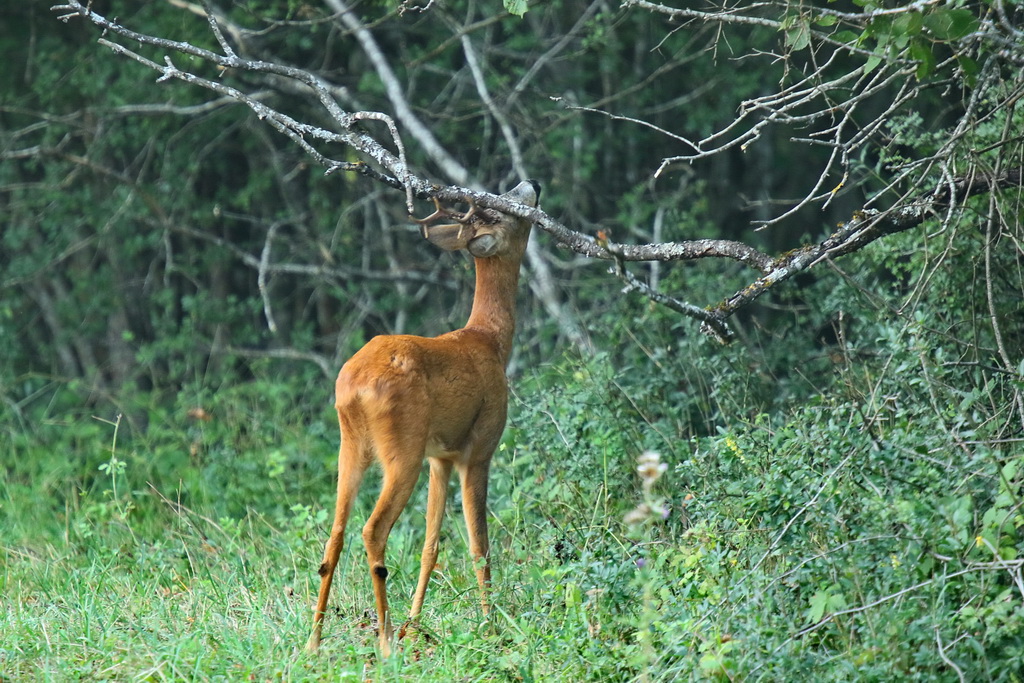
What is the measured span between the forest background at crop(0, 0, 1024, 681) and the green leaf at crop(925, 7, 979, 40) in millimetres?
13

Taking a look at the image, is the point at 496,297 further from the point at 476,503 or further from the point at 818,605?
the point at 818,605

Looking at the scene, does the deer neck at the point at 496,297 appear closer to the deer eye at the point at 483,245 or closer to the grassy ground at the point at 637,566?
the deer eye at the point at 483,245

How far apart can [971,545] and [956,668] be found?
0.55m

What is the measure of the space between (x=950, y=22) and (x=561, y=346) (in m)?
4.14

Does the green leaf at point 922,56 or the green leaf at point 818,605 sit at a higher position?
the green leaf at point 922,56

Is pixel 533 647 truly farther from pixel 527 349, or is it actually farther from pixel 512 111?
pixel 512 111

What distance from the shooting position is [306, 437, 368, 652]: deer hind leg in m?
4.21

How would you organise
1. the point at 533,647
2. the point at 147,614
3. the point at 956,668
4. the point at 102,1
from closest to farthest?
the point at 956,668, the point at 533,647, the point at 147,614, the point at 102,1

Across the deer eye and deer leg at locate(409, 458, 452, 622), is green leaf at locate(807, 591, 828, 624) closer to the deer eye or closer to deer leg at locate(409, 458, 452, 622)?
deer leg at locate(409, 458, 452, 622)

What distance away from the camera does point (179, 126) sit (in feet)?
31.7

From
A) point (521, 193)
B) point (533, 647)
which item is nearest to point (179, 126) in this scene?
point (521, 193)

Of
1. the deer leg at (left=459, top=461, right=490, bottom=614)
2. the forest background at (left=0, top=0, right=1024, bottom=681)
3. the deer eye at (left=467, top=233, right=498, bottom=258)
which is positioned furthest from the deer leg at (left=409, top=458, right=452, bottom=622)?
the deer eye at (left=467, top=233, right=498, bottom=258)

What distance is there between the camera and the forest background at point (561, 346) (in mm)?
3725

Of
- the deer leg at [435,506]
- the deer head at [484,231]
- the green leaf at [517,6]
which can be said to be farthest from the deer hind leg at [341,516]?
the green leaf at [517,6]
